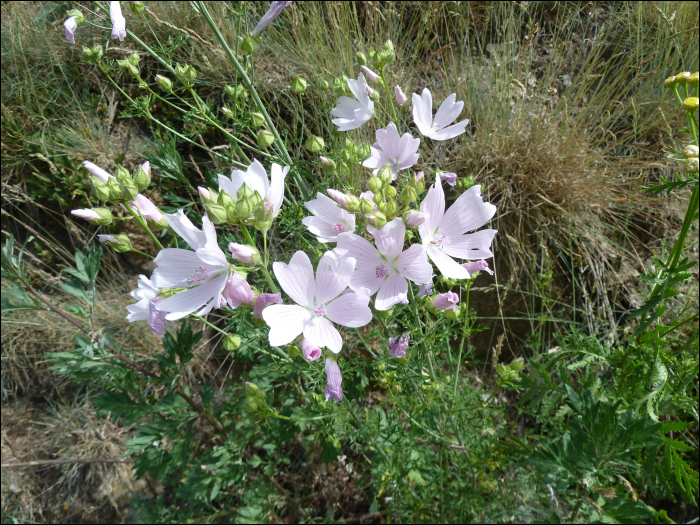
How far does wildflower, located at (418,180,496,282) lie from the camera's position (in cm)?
119

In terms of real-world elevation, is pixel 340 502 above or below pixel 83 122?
below

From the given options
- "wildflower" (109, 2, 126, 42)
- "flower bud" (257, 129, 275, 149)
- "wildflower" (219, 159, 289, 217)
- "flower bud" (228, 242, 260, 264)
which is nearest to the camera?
"flower bud" (228, 242, 260, 264)

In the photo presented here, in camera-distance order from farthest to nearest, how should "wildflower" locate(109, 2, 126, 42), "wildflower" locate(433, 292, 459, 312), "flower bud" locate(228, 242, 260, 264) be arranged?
"wildflower" locate(109, 2, 126, 42) < "wildflower" locate(433, 292, 459, 312) < "flower bud" locate(228, 242, 260, 264)

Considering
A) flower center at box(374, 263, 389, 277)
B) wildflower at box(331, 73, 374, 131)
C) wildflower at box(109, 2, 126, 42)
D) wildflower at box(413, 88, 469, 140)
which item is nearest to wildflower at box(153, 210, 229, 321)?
flower center at box(374, 263, 389, 277)

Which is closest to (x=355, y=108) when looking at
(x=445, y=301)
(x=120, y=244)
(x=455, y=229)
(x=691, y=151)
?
(x=455, y=229)

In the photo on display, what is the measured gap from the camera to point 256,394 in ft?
4.78

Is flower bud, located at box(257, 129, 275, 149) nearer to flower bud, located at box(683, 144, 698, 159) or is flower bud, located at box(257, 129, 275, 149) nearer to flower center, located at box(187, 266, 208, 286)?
flower center, located at box(187, 266, 208, 286)

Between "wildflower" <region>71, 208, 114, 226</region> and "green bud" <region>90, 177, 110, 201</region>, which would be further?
"wildflower" <region>71, 208, 114, 226</region>

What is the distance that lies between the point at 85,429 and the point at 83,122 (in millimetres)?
2496

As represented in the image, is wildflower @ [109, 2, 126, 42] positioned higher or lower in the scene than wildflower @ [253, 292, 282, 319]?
higher

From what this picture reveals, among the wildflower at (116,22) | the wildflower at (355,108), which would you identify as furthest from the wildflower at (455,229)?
the wildflower at (116,22)

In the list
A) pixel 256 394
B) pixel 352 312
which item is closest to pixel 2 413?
pixel 256 394

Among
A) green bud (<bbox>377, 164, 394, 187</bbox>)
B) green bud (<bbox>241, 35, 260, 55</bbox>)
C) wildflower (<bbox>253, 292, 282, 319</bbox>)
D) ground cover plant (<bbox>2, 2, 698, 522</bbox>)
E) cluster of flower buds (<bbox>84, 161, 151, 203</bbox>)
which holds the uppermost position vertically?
green bud (<bbox>241, 35, 260, 55</bbox>)

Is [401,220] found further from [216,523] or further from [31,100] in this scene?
[31,100]
